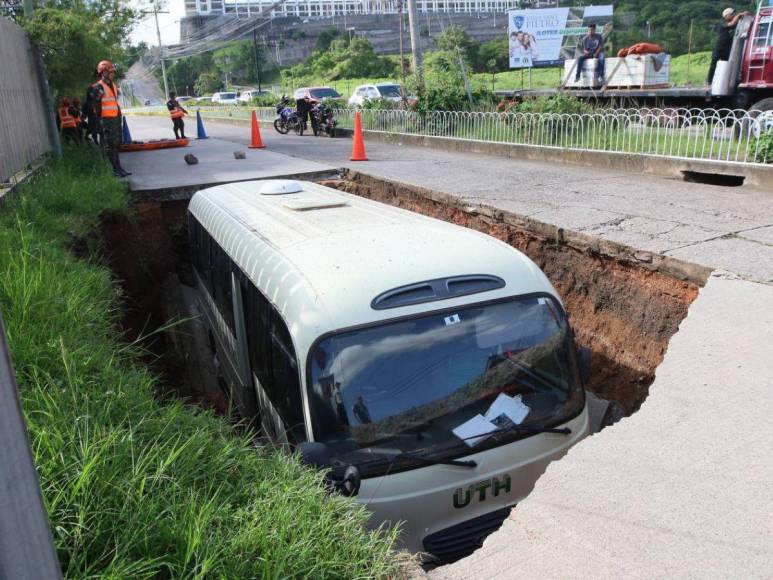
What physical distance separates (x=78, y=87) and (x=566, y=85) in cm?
1502

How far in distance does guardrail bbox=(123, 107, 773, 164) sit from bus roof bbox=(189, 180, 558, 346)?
21.5 feet

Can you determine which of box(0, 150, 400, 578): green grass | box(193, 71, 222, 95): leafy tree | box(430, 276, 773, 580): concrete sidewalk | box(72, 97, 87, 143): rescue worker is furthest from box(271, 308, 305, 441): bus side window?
box(193, 71, 222, 95): leafy tree

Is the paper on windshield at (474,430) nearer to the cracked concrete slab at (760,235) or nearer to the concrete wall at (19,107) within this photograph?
the cracked concrete slab at (760,235)

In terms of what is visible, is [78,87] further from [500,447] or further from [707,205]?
[500,447]

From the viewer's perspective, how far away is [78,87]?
43.1ft

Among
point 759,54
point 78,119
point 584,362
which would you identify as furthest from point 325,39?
point 584,362

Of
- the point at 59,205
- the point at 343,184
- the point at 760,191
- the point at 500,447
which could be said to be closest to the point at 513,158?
the point at 343,184

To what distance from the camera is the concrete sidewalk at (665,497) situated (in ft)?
7.97

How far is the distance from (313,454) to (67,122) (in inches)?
564

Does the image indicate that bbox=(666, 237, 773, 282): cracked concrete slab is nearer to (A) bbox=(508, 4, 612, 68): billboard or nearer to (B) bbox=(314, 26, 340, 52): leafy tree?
(A) bbox=(508, 4, 612, 68): billboard

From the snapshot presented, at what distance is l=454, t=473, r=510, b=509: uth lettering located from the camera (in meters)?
3.60

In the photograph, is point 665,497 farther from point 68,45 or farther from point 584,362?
point 68,45

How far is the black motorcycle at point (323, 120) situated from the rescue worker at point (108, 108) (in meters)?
11.4

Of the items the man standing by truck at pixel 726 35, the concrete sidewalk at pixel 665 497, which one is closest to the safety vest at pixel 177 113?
the man standing by truck at pixel 726 35
